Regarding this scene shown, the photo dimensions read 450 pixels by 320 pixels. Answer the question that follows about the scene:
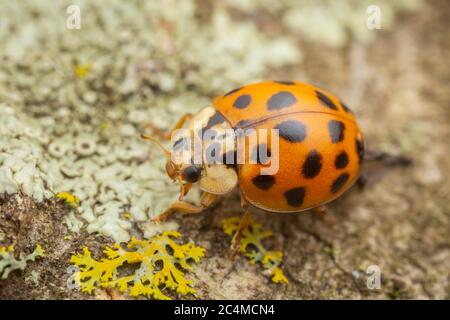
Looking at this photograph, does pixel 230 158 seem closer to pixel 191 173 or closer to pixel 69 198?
pixel 191 173

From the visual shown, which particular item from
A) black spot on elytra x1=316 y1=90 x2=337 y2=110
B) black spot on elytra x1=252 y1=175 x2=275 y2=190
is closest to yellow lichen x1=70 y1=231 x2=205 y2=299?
black spot on elytra x1=252 y1=175 x2=275 y2=190

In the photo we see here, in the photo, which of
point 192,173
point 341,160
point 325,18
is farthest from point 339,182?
point 325,18

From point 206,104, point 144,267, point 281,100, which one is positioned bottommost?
point 144,267

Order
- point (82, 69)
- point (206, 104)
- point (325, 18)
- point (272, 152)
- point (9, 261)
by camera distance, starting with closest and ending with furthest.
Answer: point (9, 261), point (272, 152), point (82, 69), point (206, 104), point (325, 18)

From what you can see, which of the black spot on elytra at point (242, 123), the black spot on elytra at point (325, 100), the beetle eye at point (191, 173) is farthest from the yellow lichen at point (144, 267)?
the black spot on elytra at point (325, 100)

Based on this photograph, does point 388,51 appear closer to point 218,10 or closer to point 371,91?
point 371,91
